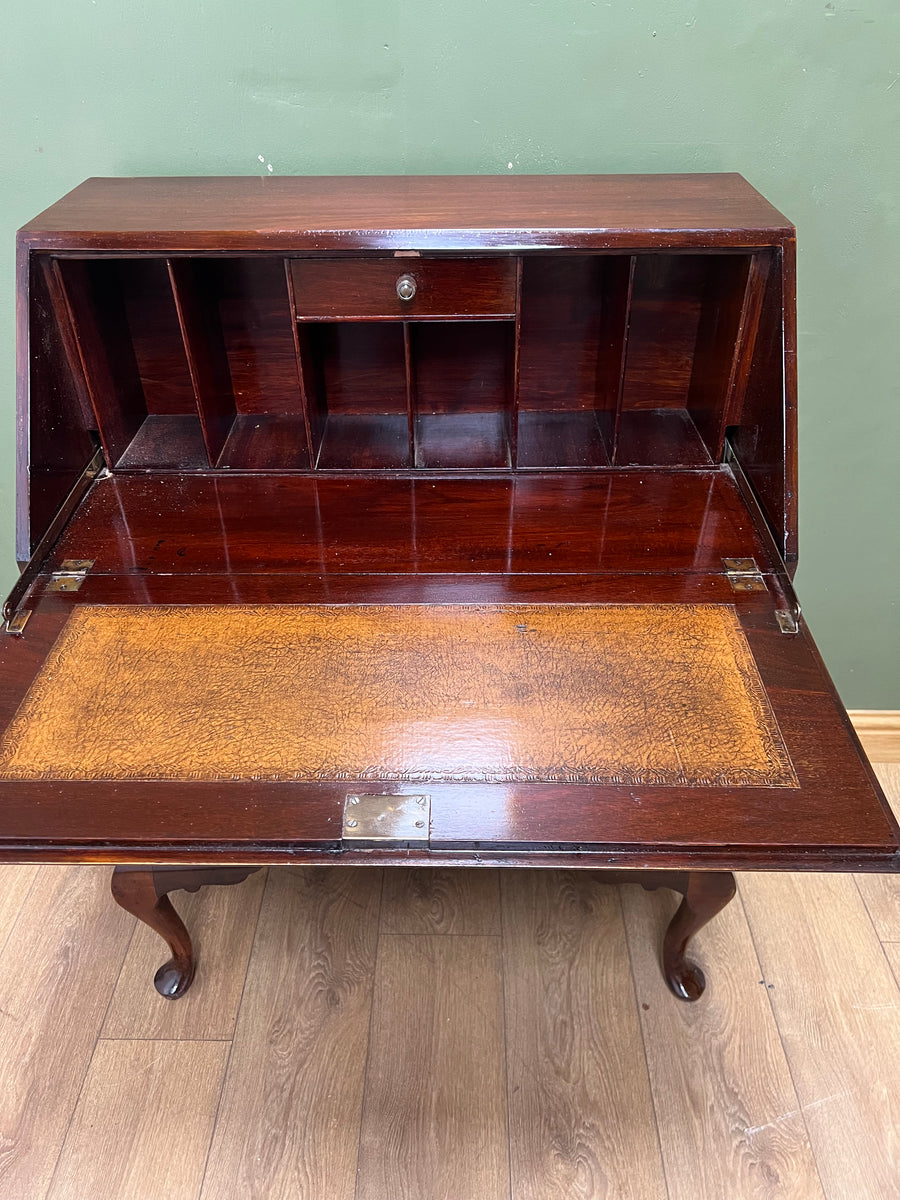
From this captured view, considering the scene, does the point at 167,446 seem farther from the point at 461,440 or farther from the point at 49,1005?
the point at 49,1005

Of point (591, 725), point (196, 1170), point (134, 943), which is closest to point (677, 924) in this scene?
point (591, 725)

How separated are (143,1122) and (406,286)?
1.37 m

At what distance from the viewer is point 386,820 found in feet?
2.76

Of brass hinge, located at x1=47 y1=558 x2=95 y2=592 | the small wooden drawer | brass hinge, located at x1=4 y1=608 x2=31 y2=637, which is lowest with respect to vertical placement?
Result: brass hinge, located at x1=4 y1=608 x2=31 y2=637

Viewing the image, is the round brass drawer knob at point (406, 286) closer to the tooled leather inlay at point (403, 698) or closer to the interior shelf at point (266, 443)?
the interior shelf at point (266, 443)

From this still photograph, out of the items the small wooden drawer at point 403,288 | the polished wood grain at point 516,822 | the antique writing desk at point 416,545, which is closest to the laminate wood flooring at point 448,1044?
the antique writing desk at point 416,545

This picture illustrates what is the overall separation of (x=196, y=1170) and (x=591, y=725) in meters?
1.01

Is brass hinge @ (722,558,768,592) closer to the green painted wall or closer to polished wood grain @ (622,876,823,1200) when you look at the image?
the green painted wall

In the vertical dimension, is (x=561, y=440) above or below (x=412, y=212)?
below

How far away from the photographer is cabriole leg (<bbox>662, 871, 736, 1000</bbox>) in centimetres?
126

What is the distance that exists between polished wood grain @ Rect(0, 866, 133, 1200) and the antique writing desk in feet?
0.55

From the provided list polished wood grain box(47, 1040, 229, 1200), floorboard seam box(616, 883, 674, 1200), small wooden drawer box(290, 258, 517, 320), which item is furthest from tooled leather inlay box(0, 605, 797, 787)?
polished wood grain box(47, 1040, 229, 1200)

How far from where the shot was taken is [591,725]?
0.92 meters

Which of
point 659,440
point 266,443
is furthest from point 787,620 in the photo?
point 266,443
